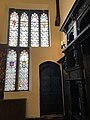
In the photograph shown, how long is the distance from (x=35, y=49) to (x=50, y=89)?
1613 mm

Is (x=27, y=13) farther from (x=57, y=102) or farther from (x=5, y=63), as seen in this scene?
(x=57, y=102)

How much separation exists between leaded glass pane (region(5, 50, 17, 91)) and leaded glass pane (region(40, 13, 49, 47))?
4.20 ft

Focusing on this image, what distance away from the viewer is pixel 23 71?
5.36 meters

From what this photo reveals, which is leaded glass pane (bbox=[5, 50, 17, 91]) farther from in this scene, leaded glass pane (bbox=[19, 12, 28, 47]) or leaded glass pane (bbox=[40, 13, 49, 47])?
leaded glass pane (bbox=[40, 13, 49, 47])

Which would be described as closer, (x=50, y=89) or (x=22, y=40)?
(x=50, y=89)

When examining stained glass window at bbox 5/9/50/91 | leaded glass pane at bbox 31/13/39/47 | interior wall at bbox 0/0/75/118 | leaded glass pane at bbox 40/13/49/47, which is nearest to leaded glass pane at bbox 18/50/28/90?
stained glass window at bbox 5/9/50/91

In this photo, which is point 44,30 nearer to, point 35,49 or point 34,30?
point 34,30

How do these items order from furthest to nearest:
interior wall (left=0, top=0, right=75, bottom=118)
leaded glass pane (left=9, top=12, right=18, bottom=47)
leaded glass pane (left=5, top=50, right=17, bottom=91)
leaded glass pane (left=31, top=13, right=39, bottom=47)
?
leaded glass pane (left=31, top=13, right=39, bottom=47) → leaded glass pane (left=9, top=12, right=18, bottom=47) → leaded glass pane (left=5, top=50, right=17, bottom=91) → interior wall (left=0, top=0, right=75, bottom=118)

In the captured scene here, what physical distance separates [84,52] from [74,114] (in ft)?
5.25

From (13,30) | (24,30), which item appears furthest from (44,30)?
(13,30)

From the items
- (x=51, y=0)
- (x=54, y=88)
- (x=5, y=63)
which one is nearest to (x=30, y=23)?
(x=51, y=0)

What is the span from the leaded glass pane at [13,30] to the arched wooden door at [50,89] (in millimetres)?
1515

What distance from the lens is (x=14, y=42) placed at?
5.70 meters

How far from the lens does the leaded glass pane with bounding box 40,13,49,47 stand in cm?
582
